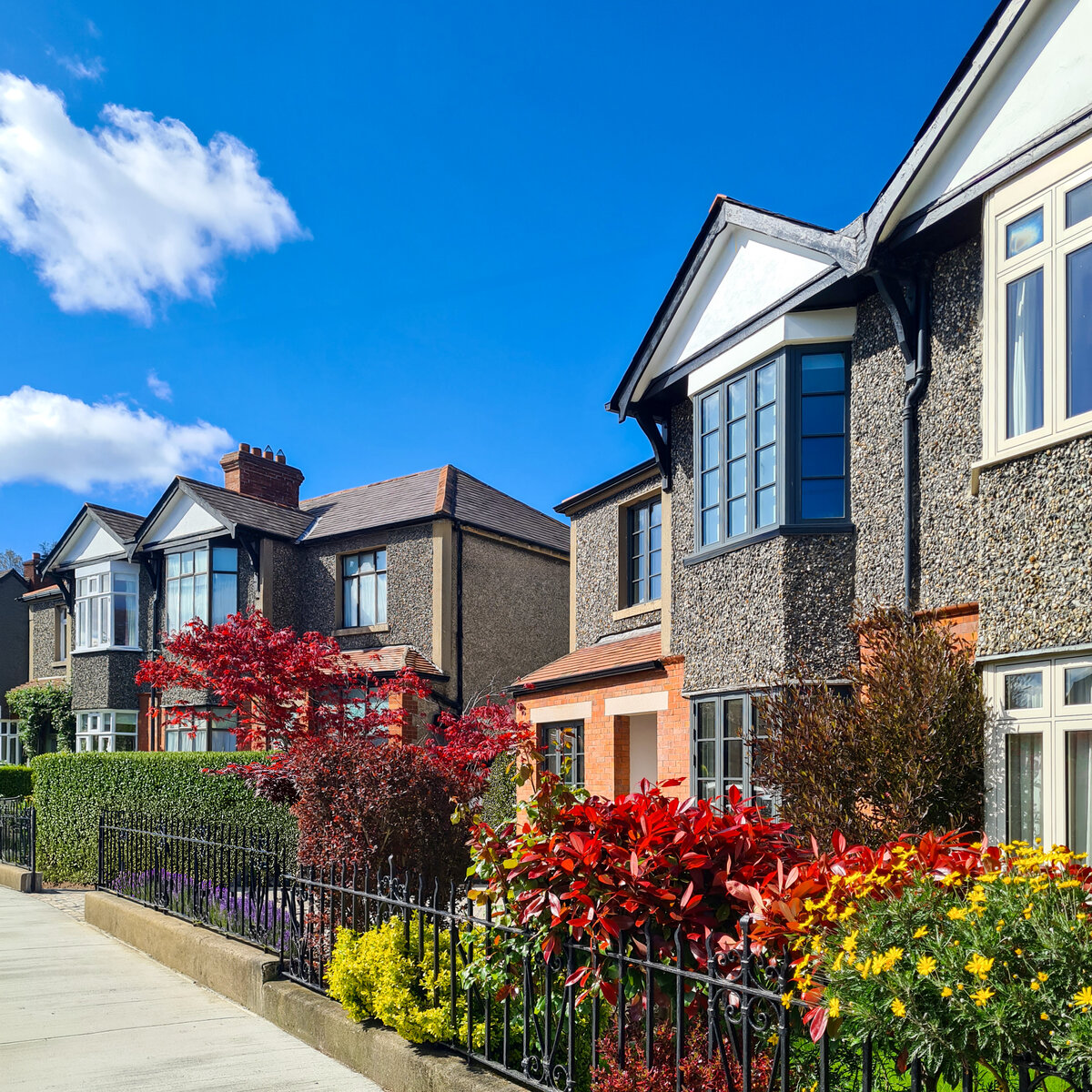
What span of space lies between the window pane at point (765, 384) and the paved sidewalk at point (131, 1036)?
22.3ft

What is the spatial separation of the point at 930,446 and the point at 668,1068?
578 centimetres

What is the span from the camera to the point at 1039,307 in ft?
24.1

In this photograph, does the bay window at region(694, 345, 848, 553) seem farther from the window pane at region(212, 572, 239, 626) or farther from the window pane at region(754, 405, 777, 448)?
the window pane at region(212, 572, 239, 626)

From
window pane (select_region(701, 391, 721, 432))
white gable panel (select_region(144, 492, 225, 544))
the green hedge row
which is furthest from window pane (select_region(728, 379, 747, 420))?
the green hedge row

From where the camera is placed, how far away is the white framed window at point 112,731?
27.2 metres

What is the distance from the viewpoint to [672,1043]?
433 cm

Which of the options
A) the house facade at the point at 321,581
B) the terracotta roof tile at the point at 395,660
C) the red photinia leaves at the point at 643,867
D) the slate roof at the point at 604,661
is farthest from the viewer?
the house facade at the point at 321,581

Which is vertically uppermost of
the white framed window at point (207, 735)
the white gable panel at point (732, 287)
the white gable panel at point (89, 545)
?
the white gable panel at point (732, 287)

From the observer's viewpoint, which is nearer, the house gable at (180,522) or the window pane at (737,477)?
the window pane at (737,477)

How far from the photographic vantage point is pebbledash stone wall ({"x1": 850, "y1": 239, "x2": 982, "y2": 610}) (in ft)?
26.4

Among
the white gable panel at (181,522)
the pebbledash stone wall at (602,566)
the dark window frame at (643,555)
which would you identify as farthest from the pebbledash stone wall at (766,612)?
the white gable panel at (181,522)

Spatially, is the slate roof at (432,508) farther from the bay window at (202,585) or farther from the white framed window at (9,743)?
the white framed window at (9,743)

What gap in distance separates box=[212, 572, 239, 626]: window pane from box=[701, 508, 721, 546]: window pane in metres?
15.7

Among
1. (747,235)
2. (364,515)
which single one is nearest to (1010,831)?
(747,235)
